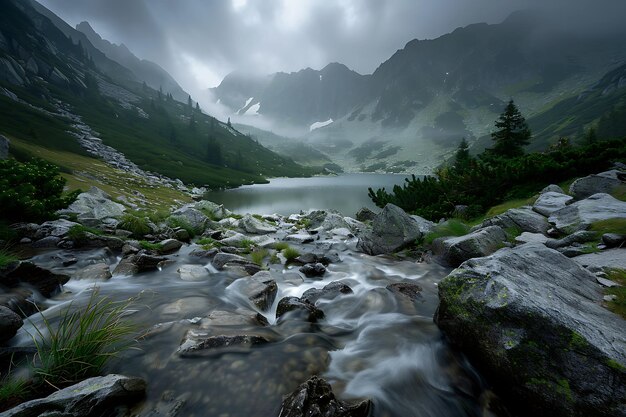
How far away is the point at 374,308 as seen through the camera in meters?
7.69

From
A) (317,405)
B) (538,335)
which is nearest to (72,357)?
(317,405)

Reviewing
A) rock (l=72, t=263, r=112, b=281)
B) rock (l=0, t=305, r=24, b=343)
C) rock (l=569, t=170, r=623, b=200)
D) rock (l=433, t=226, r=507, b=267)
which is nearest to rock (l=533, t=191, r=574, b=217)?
rock (l=569, t=170, r=623, b=200)

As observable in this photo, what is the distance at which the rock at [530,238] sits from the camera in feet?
32.3

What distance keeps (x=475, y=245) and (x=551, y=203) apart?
255 inches

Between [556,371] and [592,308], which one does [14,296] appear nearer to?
[556,371]

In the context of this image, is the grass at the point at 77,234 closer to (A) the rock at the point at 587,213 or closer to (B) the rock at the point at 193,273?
(B) the rock at the point at 193,273

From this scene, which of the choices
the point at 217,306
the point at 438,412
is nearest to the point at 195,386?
the point at 217,306

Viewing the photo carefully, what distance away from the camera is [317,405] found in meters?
3.55

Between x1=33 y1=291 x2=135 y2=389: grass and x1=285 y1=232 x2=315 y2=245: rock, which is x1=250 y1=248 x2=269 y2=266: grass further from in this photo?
x1=33 y1=291 x2=135 y2=389: grass

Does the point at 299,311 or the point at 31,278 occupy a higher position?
the point at 31,278

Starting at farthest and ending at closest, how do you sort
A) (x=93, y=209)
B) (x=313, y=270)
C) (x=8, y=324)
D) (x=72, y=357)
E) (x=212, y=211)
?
(x=212, y=211) < (x=93, y=209) < (x=313, y=270) < (x=8, y=324) < (x=72, y=357)

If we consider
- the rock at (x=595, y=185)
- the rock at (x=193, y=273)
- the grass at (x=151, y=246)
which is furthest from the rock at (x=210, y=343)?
the rock at (x=595, y=185)

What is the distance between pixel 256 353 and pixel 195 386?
3.91 ft

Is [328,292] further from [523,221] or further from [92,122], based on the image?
[92,122]
